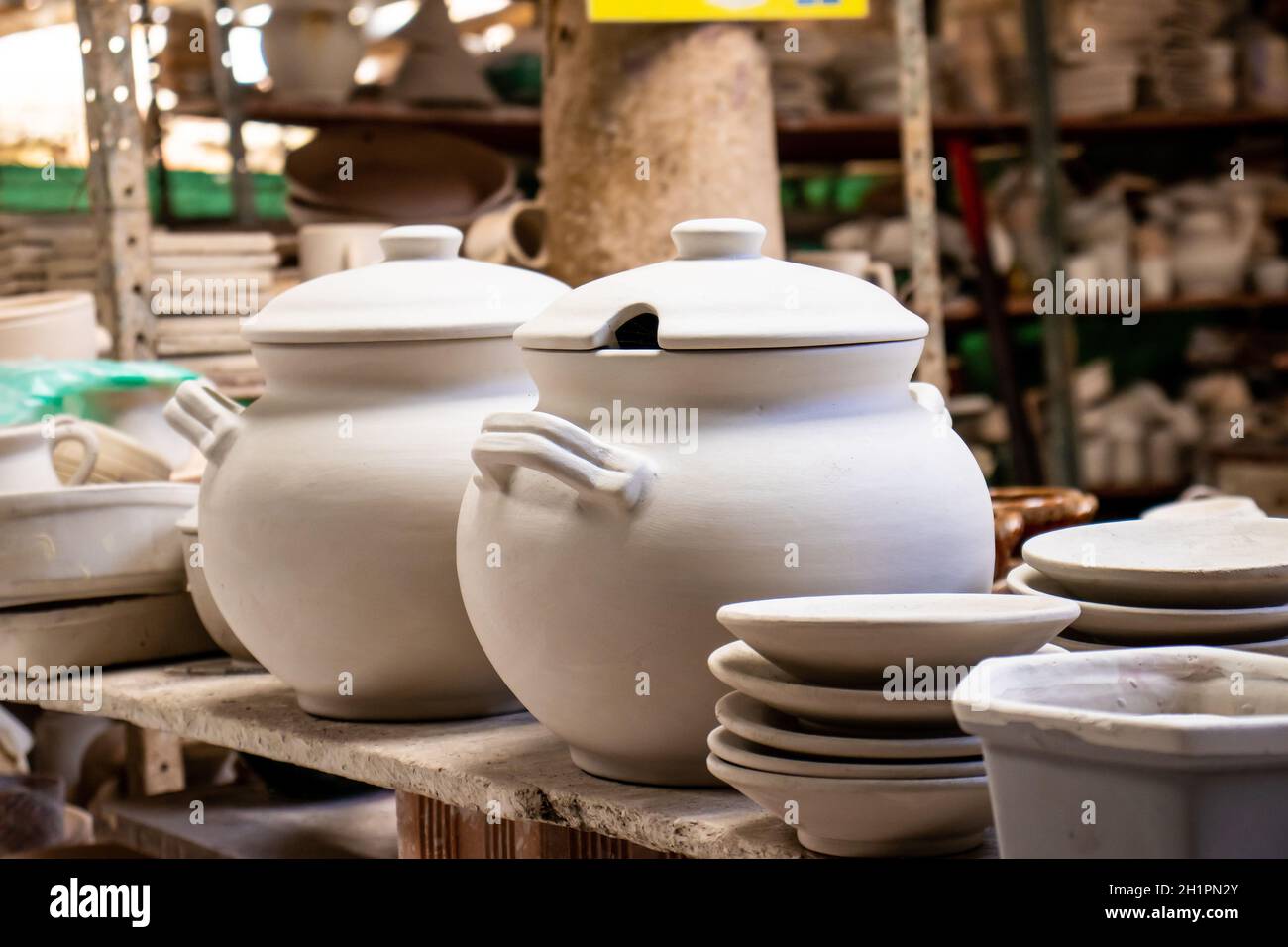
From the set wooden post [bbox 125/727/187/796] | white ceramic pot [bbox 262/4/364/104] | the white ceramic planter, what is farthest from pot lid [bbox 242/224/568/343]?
white ceramic pot [bbox 262/4/364/104]

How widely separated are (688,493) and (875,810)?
0.94 feet

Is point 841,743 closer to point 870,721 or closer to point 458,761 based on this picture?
point 870,721

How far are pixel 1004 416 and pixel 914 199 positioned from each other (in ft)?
4.66

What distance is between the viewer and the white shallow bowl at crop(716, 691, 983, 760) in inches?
40.2

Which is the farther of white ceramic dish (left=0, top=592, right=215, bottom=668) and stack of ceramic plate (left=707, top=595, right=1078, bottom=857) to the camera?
white ceramic dish (left=0, top=592, right=215, bottom=668)

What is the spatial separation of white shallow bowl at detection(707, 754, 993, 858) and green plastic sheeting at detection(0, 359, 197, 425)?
5.02 feet

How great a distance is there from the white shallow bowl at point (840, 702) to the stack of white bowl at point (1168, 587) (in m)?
0.16

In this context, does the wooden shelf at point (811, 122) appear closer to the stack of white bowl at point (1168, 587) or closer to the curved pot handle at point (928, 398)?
the curved pot handle at point (928, 398)

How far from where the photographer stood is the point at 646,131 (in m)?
2.99

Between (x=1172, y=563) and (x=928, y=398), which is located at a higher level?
(x=928, y=398)

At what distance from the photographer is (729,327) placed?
122 cm

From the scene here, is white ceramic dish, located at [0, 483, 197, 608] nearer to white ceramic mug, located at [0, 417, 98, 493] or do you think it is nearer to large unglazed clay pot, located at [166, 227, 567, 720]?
white ceramic mug, located at [0, 417, 98, 493]


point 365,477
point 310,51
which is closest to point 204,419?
point 365,477

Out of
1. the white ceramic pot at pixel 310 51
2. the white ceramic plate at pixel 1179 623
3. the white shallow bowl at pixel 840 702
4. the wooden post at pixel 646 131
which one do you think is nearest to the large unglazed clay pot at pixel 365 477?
the white shallow bowl at pixel 840 702
